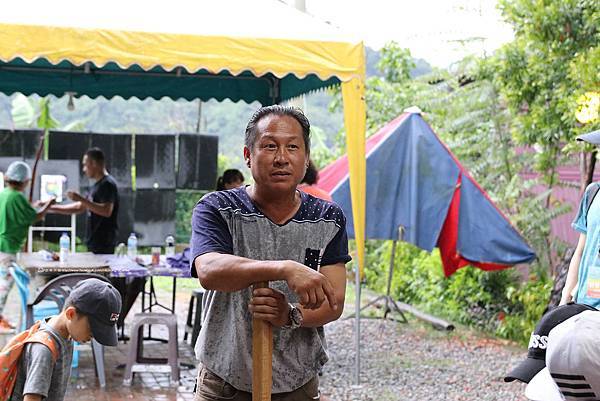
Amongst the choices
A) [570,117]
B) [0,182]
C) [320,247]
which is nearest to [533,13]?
[570,117]

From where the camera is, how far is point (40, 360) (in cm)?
345

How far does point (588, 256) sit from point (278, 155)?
2417 mm

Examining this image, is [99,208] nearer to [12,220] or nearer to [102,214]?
[102,214]

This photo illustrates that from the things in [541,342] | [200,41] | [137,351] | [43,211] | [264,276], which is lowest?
[137,351]

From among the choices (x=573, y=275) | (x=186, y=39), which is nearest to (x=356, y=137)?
(x=186, y=39)

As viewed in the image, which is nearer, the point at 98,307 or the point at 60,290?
the point at 98,307

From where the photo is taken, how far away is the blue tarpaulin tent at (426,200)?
1016cm

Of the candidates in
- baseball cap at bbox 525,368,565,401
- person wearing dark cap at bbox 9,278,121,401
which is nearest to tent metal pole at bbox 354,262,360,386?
person wearing dark cap at bbox 9,278,121,401

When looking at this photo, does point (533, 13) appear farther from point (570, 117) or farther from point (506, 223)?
point (506, 223)

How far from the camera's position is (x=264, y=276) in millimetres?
2402

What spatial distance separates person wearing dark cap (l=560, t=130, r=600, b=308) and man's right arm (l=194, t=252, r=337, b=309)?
227 centimetres

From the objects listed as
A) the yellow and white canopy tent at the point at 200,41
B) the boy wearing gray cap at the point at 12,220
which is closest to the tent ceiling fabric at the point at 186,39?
the yellow and white canopy tent at the point at 200,41

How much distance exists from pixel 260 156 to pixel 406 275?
36.6 ft

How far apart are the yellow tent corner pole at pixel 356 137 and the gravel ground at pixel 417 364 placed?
1.44 m
